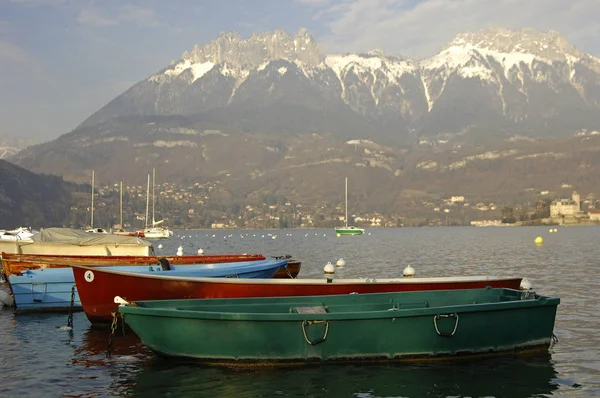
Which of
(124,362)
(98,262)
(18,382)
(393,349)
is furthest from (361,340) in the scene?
(98,262)

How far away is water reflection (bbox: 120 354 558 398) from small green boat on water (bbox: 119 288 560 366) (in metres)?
0.32

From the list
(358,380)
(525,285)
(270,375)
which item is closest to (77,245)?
(270,375)

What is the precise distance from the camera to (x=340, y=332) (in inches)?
640

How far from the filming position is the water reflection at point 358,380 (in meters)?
15.0

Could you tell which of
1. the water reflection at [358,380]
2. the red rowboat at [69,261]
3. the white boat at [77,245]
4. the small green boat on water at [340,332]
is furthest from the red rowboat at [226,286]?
the white boat at [77,245]

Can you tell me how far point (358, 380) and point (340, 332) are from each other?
122cm

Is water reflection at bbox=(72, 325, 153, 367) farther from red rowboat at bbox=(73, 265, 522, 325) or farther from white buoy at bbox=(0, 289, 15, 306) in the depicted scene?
white buoy at bbox=(0, 289, 15, 306)

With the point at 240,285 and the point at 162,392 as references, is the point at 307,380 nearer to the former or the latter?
the point at 162,392

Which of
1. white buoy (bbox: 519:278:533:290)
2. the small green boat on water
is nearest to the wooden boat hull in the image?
the small green boat on water

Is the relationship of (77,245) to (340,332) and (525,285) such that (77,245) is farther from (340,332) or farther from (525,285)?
(525,285)

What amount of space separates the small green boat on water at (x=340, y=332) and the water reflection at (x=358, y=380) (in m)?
0.32

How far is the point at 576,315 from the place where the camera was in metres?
25.3

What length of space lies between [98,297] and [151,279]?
2.57 meters

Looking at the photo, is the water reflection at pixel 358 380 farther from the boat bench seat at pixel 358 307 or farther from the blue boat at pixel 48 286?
the blue boat at pixel 48 286
